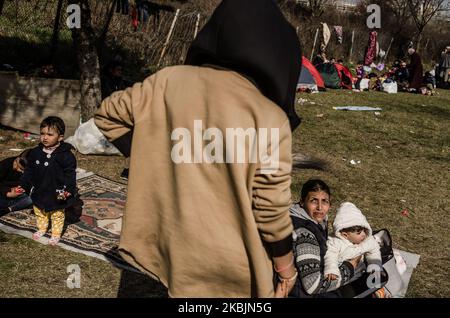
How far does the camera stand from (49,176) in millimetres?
4730

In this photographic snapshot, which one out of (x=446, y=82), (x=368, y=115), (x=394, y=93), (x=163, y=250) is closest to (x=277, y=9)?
(x=163, y=250)

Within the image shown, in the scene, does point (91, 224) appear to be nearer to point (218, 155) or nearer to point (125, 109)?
point (125, 109)

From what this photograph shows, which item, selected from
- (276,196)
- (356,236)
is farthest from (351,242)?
(276,196)

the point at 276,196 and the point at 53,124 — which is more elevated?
the point at 276,196

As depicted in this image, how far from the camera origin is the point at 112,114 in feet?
7.98

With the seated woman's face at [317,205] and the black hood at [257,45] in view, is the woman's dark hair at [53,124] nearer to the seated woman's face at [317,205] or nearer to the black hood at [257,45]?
the seated woman's face at [317,205]

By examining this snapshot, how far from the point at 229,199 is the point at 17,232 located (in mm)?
3378

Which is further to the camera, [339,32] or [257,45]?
[339,32]

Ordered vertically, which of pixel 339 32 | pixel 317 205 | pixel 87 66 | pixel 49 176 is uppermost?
pixel 339 32

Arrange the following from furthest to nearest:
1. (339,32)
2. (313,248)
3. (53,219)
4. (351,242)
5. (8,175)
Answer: (339,32) < (8,175) < (53,219) < (351,242) < (313,248)

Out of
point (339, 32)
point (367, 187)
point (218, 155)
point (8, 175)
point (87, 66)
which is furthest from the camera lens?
point (339, 32)

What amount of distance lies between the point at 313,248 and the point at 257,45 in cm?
171

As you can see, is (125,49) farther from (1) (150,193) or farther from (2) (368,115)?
(1) (150,193)

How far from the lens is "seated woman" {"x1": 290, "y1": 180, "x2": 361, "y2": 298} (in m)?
3.35
